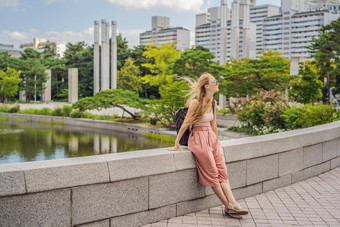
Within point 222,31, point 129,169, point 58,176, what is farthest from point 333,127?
point 222,31

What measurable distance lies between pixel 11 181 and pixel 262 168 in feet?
12.2

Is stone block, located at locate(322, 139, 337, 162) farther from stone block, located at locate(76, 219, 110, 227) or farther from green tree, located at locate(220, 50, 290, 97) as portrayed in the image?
green tree, located at locate(220, 50, 290, 97)

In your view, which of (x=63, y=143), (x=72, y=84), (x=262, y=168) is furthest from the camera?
(x=72, y=84)

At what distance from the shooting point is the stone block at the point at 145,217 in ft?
14.0

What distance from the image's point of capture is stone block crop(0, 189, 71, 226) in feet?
11.5

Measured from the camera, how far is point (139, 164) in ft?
14.3

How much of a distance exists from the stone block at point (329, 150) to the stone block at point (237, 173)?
8.41 feet

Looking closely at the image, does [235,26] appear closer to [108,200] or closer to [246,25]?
[246,25]

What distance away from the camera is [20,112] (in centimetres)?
3475

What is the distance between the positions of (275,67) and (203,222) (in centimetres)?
2239

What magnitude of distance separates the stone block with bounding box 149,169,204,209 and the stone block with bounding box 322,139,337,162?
3.45 m

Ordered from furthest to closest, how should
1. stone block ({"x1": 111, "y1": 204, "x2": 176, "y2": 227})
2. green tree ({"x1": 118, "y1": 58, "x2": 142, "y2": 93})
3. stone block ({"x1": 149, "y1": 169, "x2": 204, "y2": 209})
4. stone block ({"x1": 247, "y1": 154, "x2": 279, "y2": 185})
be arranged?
1. green tree ({"x1": 118, "y1": 58, "x2": 142, "y2": 93})
2. stone block ({"x1": 247, "y1": 154, "x2": 279, "y2": 185})
3. stone block ({"x1": 149, "y1": 169, "x2": 204, "y2": 209})
4. stone block ({"x1": 111, "y1": 204, "x2": 176, "y2": 227})

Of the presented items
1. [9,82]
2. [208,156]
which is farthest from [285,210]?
[9,82]

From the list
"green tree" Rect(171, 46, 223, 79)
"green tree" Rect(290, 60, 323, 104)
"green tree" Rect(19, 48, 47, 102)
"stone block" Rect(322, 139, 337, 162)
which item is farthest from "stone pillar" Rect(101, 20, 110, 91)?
"stone block" Rect(322, 139, 337, 162)
